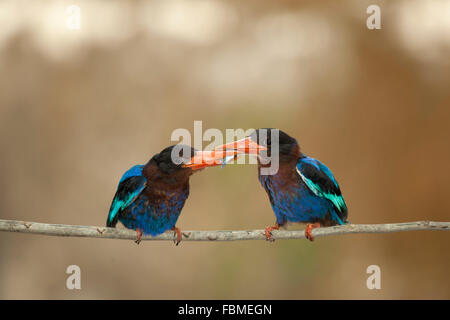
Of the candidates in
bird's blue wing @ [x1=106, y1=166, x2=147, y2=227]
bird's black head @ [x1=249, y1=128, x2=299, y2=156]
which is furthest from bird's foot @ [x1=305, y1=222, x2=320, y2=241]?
bird's blue wing @ [x1=106, y1=166, x2=147, y2=227]

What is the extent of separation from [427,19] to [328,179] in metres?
1.53

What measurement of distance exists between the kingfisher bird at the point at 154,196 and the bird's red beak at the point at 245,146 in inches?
5.7

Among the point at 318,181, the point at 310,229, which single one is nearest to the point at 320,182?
the point at 318,181

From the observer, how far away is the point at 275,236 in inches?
56.5

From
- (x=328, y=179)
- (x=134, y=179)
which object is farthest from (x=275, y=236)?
(x=134, y=179)

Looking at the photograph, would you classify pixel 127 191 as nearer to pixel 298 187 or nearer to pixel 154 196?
pixel 154 196

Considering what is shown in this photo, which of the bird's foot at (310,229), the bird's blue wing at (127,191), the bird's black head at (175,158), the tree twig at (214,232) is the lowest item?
the bird's foot at (310,229)

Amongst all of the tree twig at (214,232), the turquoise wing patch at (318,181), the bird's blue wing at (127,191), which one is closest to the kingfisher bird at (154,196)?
the bird's blue wing at (127,191)

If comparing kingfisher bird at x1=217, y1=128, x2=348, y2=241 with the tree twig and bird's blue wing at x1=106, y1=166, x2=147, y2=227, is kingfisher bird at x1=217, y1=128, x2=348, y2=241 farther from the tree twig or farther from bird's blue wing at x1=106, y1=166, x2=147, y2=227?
bird's blue wing at x1=106, y1=166, x2=147, y2=227

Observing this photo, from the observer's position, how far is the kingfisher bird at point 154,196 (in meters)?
1.49

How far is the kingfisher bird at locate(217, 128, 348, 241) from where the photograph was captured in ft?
5.04

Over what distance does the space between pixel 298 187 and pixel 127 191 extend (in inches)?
22.8

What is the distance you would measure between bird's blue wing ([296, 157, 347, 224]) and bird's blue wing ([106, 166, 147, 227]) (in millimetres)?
537

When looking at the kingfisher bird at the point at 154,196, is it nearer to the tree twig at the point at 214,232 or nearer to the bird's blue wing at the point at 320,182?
the tree twig at the point at 214,232
